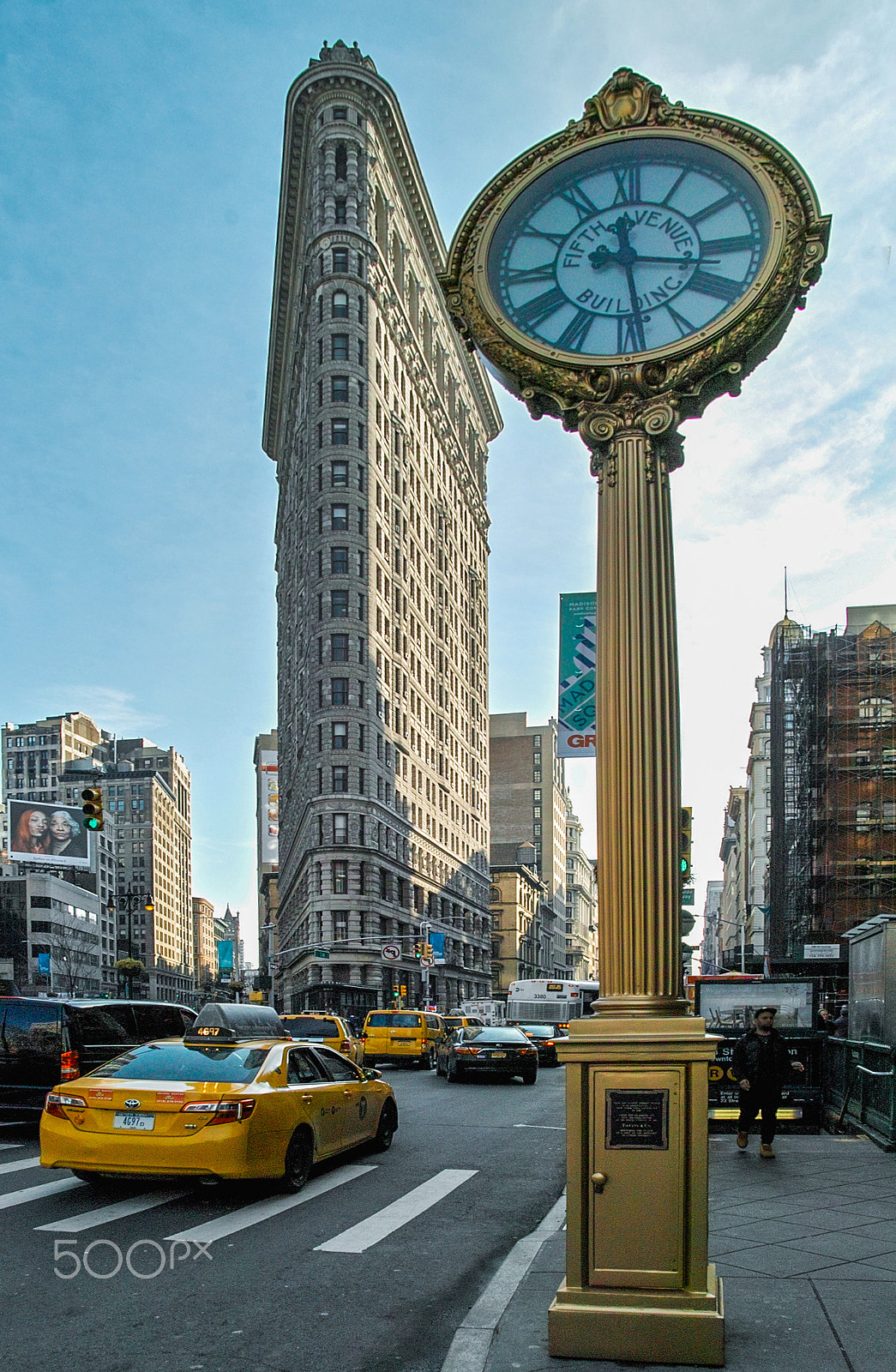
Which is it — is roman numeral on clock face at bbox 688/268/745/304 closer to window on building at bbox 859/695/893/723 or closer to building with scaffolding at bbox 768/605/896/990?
building with scaffolding at bbox 768/605/896/990

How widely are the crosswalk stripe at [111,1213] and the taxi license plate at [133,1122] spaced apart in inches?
25.0

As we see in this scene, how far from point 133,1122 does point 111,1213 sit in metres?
0.69

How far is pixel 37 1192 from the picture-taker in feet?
34.8

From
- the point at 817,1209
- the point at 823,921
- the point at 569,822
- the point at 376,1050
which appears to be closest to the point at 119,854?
the point at 569,822

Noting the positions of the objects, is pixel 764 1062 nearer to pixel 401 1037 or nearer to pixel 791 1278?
pixel 791 1278

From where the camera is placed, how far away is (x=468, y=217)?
740 cm

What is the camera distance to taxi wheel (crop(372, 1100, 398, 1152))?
44.8ft

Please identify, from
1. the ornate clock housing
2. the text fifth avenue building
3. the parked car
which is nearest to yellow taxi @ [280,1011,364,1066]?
the parked car

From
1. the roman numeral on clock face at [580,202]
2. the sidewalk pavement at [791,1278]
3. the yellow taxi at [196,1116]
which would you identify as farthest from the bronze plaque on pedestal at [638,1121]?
the yellow taxi at [196,1116]

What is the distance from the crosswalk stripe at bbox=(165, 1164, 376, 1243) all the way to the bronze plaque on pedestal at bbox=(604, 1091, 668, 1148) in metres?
4.26

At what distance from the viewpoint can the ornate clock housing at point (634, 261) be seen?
6754 millimetres

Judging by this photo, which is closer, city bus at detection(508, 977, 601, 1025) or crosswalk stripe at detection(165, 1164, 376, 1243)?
crosswalk stripe at detection(165, 1164, 376, 1243)

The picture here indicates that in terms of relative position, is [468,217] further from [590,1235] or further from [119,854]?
[119,854]

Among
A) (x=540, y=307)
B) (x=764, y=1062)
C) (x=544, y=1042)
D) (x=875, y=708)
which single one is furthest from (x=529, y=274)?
(x=875, y=708)
